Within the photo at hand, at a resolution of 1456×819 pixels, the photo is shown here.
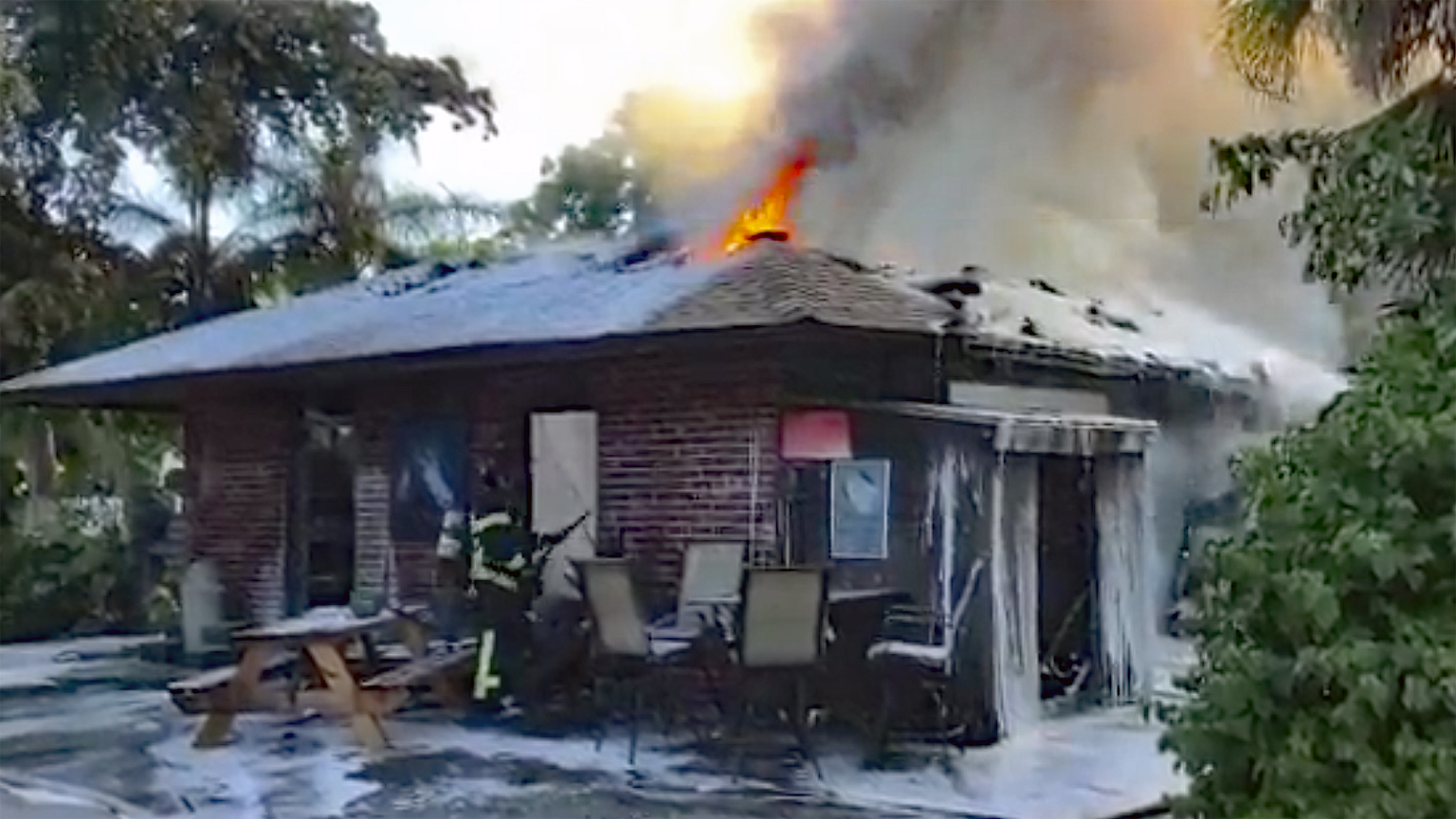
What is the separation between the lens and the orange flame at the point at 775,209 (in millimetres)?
4809

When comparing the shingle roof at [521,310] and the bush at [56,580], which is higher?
the shingle roof at [521,310]

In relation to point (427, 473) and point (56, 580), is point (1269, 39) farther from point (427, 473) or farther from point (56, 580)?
point (56, 580)

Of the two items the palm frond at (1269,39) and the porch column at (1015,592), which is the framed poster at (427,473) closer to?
the porch column at (1015,592)

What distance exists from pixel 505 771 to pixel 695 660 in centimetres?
60

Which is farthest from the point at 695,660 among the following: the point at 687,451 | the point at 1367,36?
the point at 1367,36

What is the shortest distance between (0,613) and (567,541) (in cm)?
188

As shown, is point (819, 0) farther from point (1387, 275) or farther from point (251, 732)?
point (251, 732)

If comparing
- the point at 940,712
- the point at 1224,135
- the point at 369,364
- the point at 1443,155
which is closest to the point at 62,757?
the point at 369,364

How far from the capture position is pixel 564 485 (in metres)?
5.20

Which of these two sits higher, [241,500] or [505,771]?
[241,500]

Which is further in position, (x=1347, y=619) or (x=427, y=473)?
(x=427, y=473)

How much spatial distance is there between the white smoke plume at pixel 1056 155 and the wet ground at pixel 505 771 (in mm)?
1103

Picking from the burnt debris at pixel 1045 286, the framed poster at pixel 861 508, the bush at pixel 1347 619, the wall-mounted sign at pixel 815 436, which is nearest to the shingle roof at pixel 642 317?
the burnt debris at pixel 1045 286

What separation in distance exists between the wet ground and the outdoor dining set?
78mm
